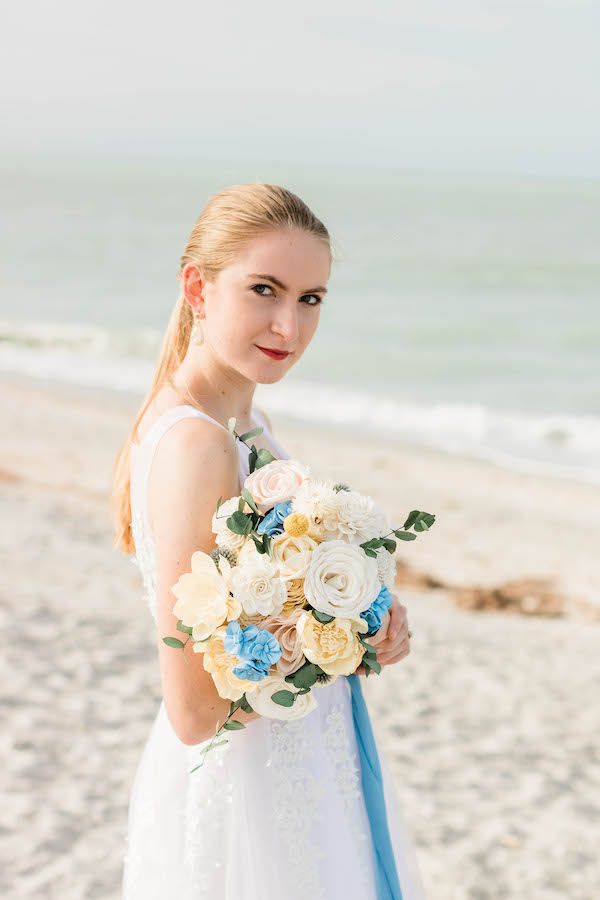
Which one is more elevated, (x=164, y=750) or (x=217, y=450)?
(x=217, y=450)

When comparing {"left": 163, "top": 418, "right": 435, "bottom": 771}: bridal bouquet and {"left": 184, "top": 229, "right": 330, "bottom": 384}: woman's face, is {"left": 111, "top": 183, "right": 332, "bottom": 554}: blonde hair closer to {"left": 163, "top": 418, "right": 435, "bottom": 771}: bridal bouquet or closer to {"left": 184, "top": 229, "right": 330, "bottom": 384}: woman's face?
{"left": 184, "top": 229, "right": 330, "bottom": 384}: woman's face

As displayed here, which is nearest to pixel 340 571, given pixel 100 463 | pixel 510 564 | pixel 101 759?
pixel 101 759

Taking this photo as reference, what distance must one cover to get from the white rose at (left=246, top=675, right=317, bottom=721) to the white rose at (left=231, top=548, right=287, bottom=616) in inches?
5.8

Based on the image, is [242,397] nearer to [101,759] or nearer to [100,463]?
[101,759]

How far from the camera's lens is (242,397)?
2.56 metres

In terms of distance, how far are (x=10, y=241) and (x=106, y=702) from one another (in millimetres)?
41498

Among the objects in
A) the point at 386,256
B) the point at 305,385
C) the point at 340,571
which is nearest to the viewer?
the point at 340,571

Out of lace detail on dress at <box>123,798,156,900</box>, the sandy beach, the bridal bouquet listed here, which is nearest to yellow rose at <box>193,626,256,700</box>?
the bridal bouquet

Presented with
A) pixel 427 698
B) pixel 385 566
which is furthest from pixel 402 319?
pixel 385 566

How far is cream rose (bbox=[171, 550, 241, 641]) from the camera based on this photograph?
2037mm

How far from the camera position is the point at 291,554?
6.77ft

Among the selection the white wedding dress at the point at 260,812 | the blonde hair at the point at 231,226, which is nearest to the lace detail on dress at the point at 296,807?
the white wedding dress at the point at 260,812

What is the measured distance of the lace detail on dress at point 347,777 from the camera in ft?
8.22

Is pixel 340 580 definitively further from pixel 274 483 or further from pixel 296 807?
pixel 296 807
